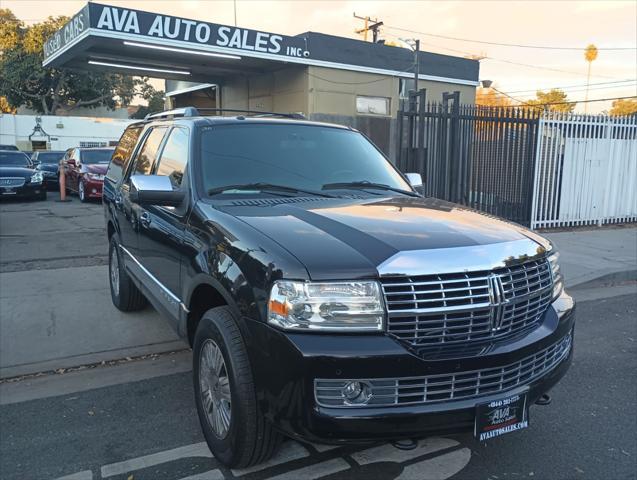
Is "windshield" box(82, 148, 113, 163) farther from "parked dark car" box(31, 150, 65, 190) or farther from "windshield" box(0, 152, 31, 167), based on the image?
"parked dark car" box(31, 150, 65, 190)

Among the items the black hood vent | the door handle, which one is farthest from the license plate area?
the door handle

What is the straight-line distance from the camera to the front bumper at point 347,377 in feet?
7.88

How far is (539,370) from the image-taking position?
2904 millimetres

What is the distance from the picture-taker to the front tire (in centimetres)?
268

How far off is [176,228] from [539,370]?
2423mm

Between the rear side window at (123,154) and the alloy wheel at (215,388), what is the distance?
3.05m

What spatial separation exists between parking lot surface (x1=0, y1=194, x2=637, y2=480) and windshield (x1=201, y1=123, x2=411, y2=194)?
5.52ft

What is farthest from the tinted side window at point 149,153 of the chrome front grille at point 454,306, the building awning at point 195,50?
the building awning at point 195,50

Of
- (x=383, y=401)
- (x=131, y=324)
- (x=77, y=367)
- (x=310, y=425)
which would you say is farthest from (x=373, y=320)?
(x=131, y=324)

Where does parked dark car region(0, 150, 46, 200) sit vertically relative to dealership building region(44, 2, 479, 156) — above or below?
below

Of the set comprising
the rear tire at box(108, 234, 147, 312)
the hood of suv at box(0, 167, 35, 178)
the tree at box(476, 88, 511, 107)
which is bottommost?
the rear tire at box(108, 234, 147, 312)

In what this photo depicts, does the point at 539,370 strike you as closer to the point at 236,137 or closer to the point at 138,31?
the point at 236,137

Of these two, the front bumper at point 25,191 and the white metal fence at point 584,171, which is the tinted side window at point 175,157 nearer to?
the white metal fence at point 584,171

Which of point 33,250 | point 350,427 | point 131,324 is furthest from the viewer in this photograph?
point 33,250
